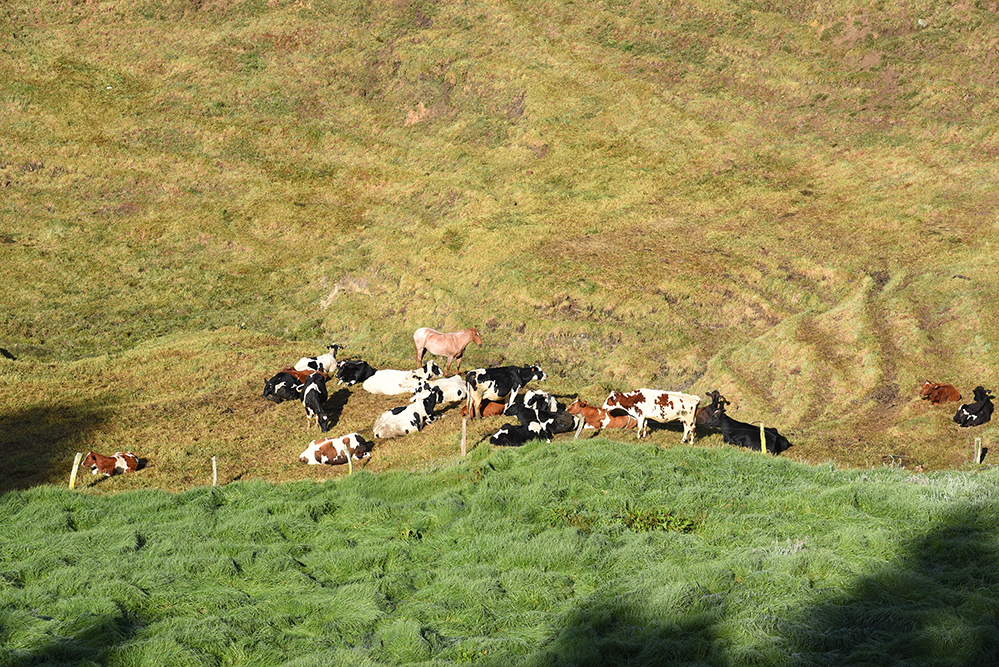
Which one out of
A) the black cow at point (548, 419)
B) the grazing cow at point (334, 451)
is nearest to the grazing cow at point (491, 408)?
the black cow at point (548, 419)

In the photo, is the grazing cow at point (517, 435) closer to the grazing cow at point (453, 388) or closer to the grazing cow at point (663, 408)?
the grazing cow at point (663, 408)

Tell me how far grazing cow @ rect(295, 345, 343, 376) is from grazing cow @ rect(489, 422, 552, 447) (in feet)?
35.0

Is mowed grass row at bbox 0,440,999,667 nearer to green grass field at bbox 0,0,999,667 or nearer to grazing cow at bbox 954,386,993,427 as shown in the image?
green grass field at bbox 0,0,999,667

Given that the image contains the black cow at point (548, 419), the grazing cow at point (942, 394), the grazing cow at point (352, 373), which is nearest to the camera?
the black cow at point (548, 419)

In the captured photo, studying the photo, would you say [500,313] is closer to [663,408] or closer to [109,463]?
[663,408]

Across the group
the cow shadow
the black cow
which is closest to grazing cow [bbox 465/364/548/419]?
the black cow

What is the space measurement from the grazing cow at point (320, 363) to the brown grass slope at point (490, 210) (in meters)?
1.45

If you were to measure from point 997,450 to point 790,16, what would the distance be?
155ft

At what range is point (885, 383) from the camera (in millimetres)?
27484

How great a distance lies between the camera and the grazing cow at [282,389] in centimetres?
2839

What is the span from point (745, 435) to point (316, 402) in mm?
13886

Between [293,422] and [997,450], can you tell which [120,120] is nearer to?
[293,422]

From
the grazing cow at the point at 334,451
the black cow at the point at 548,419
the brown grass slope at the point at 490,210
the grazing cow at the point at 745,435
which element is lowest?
the grazing cow at the point at 745,435

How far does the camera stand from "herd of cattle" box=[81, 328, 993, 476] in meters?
23.2
